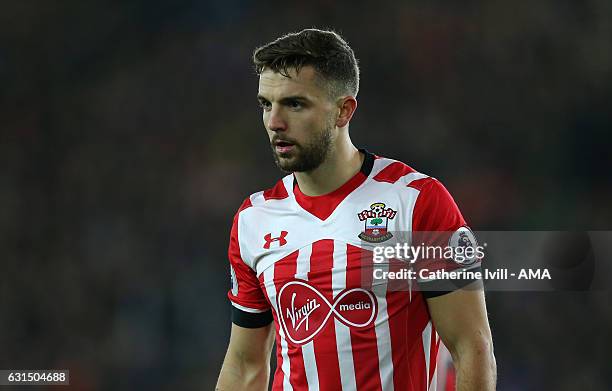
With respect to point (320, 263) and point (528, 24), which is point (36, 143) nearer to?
point (528, 24)

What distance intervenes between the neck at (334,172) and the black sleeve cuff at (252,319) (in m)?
0.46

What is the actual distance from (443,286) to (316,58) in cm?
82

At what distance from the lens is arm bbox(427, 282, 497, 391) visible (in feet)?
8.66

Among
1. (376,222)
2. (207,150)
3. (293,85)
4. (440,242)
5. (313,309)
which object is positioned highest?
(207,150)

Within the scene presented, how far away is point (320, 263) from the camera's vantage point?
2910 mm

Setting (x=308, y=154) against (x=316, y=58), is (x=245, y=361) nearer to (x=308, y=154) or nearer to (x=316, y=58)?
(x=308, y=154)

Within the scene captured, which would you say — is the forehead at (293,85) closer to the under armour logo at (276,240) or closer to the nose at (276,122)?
the nose at (276,122)

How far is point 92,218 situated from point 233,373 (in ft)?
12.6

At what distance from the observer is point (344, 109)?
9.81ft

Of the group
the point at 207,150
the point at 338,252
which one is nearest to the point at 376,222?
the point at 338,252

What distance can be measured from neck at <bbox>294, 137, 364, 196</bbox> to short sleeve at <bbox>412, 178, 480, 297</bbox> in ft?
0.98

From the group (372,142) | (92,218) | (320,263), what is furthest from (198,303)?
(320,263)

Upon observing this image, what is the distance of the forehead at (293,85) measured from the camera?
9.37ft

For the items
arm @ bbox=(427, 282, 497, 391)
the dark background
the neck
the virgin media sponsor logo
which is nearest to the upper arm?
arm @ bbox=(427, 282, 497, 391)
